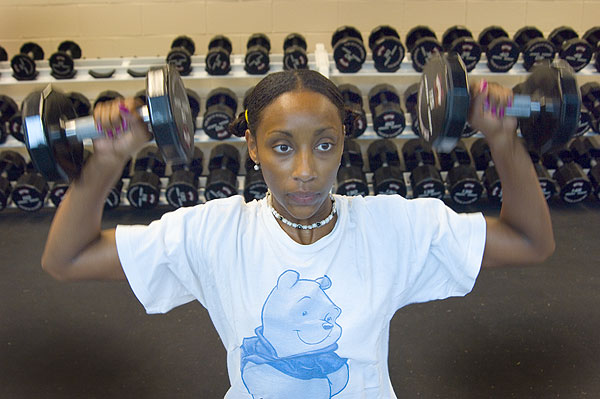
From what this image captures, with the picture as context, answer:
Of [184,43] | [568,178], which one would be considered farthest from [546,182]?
[184,43]

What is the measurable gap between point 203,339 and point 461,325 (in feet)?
3.71

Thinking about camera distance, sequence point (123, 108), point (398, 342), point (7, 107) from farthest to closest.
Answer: point (7, 107) < point (398, 342) < point (123, 108)

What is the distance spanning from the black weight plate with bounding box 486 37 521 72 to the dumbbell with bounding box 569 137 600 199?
0.77 metres

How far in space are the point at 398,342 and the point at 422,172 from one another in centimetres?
144

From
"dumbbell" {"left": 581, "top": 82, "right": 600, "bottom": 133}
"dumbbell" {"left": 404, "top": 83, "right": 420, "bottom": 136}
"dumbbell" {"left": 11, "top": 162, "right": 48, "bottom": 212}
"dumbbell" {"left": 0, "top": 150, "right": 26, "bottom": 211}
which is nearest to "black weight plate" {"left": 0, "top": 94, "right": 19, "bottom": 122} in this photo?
"dumbbell" {"left": 0, "top": 150, "right": 26, "bottom": 211}

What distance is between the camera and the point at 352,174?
3.63m

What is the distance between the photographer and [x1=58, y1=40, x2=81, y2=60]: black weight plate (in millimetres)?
3928

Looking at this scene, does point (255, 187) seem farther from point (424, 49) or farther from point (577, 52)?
point (577, 52)

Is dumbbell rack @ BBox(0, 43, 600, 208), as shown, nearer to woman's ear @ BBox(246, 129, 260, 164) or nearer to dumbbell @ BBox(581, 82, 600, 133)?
dumbbell @ BBox(581, 82, 600, 133)

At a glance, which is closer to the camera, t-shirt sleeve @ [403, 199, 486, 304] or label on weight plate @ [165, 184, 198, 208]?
t-shirt sleeve @ [403, 199, 486, 304]

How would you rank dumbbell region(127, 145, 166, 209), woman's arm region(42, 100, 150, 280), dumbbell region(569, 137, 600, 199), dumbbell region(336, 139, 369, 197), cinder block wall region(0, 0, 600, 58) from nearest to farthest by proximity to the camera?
woman's arm region(42, 100, 150, 280), dumbbell region(336, 139, 369, 197), dumbbell region(127, 145, 166, 209), dumbbell region(569, 137, 600, 199), cinder block wall region(0, 0, 600, 58)

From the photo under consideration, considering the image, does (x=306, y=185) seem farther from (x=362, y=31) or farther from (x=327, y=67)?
(x=362, y=31)

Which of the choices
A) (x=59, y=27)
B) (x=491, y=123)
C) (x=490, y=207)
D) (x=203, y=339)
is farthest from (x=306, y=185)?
(x=59, y=27)

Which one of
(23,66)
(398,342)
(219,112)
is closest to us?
(398,342)
